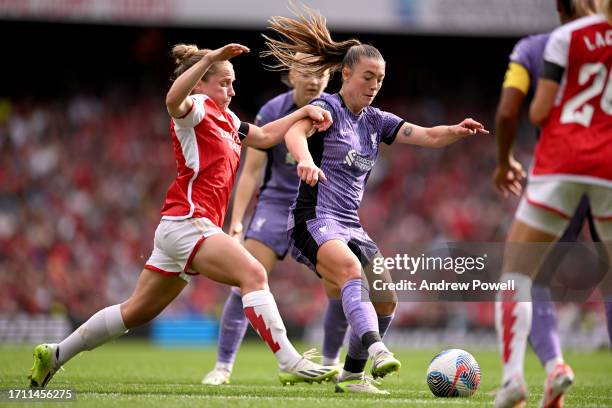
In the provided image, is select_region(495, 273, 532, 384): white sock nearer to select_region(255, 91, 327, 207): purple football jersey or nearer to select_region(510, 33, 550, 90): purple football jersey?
select_region(510, 33, 550, 90): purple football jersey

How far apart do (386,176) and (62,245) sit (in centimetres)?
737

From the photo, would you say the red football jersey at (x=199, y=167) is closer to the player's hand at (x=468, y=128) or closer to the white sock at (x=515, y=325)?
the player's hand at (x=468, y=128)

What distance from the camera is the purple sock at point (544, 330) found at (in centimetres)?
446

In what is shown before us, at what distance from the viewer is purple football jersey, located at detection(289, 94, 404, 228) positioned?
6176mm

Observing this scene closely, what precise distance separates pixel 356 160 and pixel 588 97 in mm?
2173

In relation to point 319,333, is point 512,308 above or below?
above

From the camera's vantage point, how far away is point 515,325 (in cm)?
438

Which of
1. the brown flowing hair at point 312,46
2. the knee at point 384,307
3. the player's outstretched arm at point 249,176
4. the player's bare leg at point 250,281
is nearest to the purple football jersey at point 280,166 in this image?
the player's outstretched arm at point 249,176

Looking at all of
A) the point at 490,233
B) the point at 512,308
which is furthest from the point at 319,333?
the point at 512,308

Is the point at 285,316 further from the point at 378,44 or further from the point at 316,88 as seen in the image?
the point at 316,88

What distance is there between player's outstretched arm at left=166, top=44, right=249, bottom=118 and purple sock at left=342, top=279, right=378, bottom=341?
154 centimetres

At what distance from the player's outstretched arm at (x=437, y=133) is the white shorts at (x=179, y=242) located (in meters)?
1.61

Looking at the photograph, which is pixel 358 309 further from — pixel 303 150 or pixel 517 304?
pixel 517 304

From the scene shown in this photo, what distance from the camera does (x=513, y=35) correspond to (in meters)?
19.5
